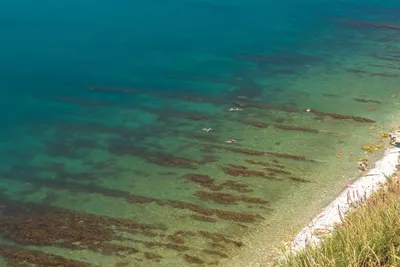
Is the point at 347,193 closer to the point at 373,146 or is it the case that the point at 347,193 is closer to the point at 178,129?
the point at 373,146

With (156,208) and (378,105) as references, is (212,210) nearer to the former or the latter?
(156,208)

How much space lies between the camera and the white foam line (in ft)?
31.4

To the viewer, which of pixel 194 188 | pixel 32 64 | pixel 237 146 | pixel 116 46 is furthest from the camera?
pixel 116 46

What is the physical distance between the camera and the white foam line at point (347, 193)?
9580 mm

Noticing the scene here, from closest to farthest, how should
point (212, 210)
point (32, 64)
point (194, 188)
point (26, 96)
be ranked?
point (212, 210) < point (194, 188) < point (26, 96) < point (32, 64)

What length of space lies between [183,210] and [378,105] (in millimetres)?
8856

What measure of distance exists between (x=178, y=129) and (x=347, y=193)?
6.49 meters

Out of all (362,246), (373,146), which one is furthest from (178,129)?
(362,246)

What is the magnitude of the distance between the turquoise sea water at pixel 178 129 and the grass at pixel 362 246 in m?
2.85

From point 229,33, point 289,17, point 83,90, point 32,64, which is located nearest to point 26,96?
point 83,90

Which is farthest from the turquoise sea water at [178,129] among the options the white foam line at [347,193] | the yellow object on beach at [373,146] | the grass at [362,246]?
the grass at [362,246]

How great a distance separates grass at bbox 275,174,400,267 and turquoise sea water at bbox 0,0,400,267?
285 centimetres

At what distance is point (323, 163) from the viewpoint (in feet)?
43.1

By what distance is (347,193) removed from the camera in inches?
410
